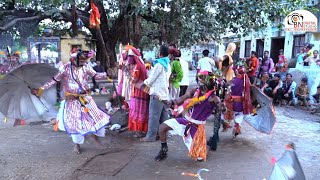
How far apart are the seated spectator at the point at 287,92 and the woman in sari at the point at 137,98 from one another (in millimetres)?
6061

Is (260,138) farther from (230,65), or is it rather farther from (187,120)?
(187,120)

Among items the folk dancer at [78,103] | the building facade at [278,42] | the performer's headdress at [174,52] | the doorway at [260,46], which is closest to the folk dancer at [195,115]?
the folk dancer at [78,103]

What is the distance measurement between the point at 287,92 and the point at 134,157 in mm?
7047

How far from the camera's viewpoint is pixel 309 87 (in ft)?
34.7

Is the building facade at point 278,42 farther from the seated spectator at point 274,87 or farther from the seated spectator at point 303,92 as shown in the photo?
the seated spectator at point 303,92

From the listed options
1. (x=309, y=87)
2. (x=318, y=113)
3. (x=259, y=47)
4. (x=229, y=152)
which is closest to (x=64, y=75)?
(x=229, y=152)

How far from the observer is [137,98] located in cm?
569

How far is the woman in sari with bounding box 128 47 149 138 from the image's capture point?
5527mm

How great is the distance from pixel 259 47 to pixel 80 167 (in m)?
22.4

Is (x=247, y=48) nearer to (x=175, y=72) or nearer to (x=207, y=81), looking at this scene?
(x=175, y=72)

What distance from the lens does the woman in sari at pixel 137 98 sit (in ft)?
18.1

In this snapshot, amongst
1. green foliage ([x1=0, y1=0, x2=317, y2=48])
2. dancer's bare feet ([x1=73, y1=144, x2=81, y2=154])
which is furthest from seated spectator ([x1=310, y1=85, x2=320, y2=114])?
dancer's bare feet ([x1=73, y1=144, x2=81, y2=154])

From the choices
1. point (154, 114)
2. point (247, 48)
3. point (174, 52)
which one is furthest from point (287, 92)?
point (247, 48)

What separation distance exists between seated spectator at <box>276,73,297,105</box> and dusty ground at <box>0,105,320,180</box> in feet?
12.4
